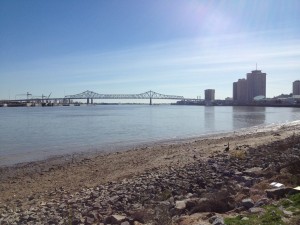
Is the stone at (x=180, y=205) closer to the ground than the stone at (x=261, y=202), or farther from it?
closer to the ground

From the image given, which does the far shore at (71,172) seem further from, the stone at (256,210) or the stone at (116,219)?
the stone at (256,210)

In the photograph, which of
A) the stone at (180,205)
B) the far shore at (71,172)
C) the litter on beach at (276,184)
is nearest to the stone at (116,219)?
the stone at (180,205)

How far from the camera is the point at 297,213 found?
19.8 feet

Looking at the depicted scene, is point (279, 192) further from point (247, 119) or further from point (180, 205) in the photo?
point (247, 119)

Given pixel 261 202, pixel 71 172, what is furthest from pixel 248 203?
pixel 71 172

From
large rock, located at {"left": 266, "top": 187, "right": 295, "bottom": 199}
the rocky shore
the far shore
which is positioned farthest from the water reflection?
large rock, located at {"left": 266, "top": 187, "right": 295, "bottom": 199}

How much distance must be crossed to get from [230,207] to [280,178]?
237 centimetres

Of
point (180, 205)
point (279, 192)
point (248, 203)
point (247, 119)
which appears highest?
point (279, 192)

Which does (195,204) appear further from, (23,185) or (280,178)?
(23,185)

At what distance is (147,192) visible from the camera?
10188 mm

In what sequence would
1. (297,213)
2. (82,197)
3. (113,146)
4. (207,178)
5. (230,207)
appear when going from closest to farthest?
1. (297,213)
2. (230,207)
3. (82,197)
4. (207,178)
5. (113,146)

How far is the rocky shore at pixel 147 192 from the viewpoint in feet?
24.6

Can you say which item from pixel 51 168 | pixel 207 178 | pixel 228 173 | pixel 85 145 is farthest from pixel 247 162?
pixel 85 145

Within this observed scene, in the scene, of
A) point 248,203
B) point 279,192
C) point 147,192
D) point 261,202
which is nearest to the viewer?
point 261,202
